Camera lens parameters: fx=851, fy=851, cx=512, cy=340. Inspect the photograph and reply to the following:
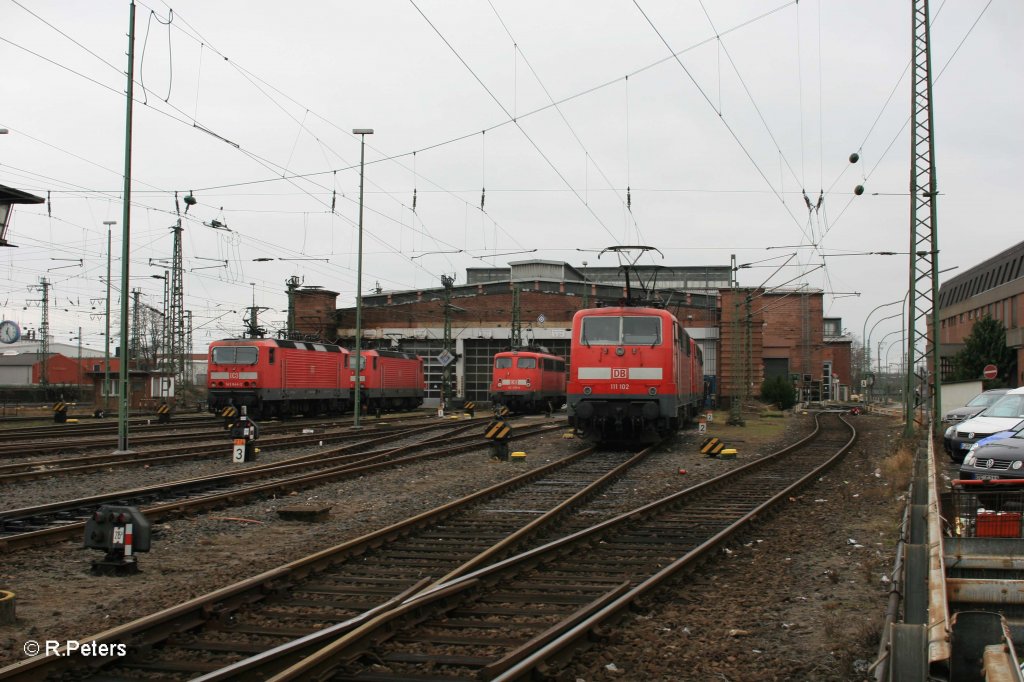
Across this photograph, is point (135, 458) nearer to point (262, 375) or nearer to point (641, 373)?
point (641, 373)

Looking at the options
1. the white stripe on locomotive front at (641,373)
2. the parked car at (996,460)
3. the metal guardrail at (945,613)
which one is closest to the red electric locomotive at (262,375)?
the white stripe on locomotive front at (641,373)

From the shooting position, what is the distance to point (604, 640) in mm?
5867

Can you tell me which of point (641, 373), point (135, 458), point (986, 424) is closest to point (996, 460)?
point (986, 424)

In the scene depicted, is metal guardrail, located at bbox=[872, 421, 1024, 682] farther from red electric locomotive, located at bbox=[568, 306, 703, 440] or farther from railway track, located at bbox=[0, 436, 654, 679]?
red electric locomotive, located at bbox=[568, 306, 703, 440]

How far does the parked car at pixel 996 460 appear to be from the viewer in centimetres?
1177

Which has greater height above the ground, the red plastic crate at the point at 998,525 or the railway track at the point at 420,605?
the red plastic crate at the point at 998,525

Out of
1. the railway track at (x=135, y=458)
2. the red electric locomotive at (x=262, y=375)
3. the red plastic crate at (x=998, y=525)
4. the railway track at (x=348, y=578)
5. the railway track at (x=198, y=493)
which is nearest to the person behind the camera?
the railway track at (x=348, y=578)

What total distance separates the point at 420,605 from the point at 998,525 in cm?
570

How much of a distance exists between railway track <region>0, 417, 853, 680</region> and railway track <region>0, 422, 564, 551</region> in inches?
134

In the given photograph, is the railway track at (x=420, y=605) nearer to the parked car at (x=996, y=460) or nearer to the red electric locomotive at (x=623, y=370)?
the parked car at (x=996, y=460)

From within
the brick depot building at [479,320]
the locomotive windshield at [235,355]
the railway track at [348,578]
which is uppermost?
the brick depot building at [479,320]

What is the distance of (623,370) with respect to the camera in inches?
779

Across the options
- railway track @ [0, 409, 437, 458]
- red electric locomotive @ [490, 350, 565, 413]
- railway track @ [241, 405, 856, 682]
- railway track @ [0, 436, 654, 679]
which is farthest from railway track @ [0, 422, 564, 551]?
red electric locomotive @ [490, 350, 565, 413]

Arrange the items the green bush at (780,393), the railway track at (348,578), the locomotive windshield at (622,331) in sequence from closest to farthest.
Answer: the railway track at (348,578)
the locomotive windshield at (622,331)
the green bush at (780,393)
